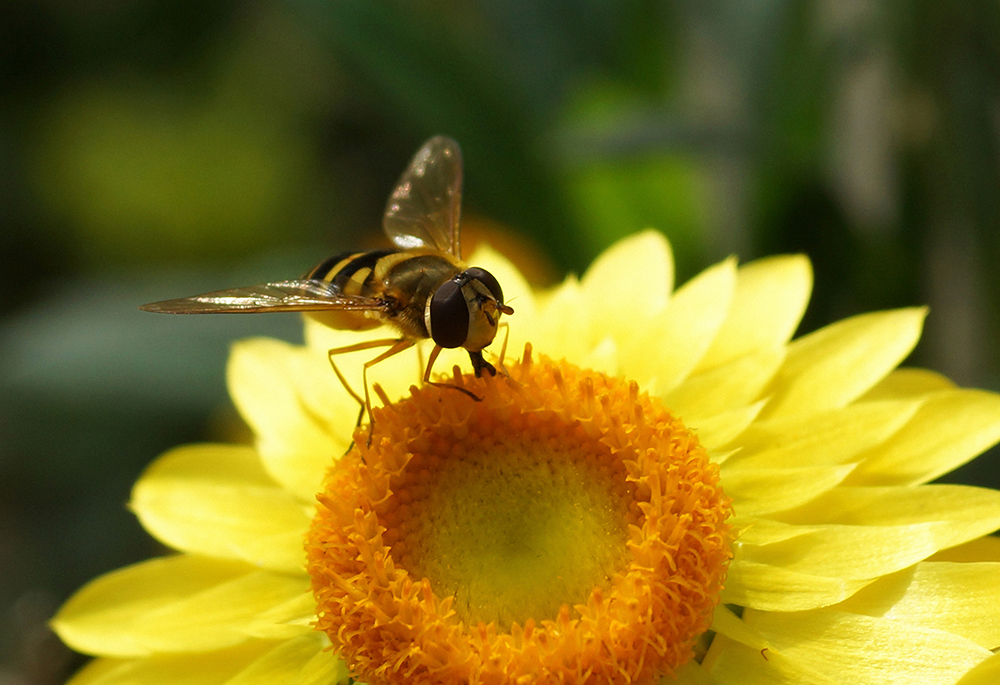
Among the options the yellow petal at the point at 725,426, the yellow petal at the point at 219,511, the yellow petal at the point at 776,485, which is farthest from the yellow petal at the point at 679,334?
the yellow petal at the point at 219,511

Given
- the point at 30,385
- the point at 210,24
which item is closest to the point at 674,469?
the point at 30,385

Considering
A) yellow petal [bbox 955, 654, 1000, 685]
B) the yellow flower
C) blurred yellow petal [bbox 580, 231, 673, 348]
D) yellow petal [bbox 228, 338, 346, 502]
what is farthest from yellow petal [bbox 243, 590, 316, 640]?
yellow petal [bbox 955, 654, 1000, 685]

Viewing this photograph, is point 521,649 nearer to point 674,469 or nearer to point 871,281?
point 674,469

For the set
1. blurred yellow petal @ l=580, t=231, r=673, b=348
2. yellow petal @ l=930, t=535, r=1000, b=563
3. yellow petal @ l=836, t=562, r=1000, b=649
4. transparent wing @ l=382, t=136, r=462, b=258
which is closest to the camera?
yellow petal @ l=836, t=562, r=1000, b=649

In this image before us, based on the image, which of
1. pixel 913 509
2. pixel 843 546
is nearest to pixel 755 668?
pixel 843 546

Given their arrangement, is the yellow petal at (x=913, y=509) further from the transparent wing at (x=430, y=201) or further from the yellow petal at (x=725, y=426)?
the transparent wing at (x=430, y=201)

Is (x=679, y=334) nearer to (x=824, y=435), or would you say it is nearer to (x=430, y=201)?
(x=824, y=435)

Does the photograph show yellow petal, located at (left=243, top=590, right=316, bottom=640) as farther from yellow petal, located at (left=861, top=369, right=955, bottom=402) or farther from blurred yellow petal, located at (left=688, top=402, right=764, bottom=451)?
yellow petal, located at (left=861, top=369, right=955, bottom=402)

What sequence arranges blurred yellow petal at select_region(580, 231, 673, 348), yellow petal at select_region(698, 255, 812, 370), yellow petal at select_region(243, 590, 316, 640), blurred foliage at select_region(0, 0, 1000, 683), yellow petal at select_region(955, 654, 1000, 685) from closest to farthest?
yellow petal at select_region(955, 654, 1000, 685) < yellow petal at select_region(243, 590, 316, 640) < yellow petal at select_region(698, 255, 812, 370) < blurred yellow petal at select_region(580, 231, 673, 348) < blurred foliage at select_region(0, 0, 1000, 683)
